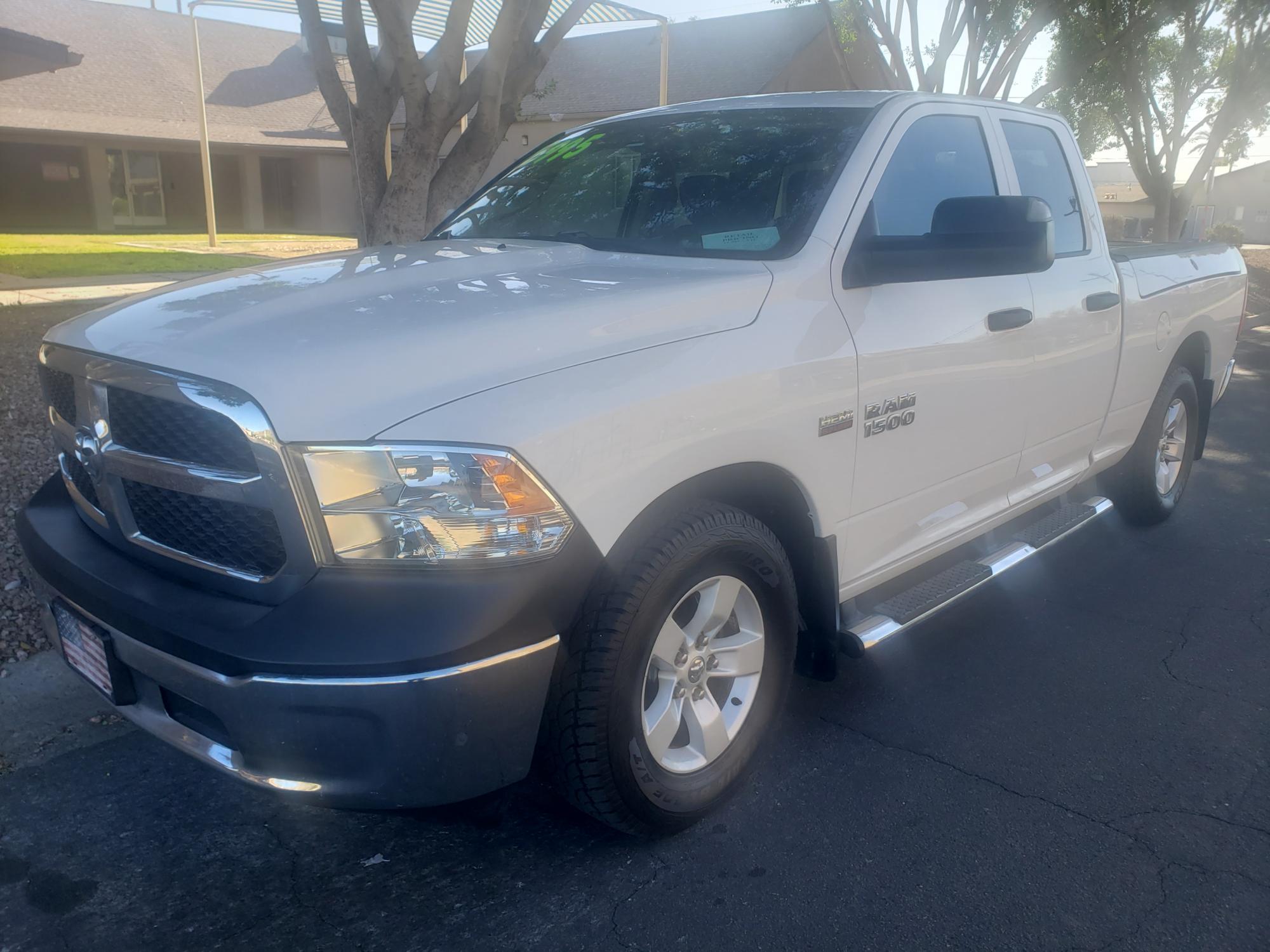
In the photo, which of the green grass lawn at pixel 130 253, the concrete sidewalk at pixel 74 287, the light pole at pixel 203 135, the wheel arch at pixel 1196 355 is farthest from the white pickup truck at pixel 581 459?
the light pole at pixel 203 135

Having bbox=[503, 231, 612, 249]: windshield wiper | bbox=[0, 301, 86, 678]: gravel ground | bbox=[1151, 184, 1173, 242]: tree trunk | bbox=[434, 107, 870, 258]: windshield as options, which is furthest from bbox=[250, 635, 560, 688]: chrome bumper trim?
bbox=[1151, 184, 1173, 242]: tree trunk

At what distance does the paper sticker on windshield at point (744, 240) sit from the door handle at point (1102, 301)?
1693 mm

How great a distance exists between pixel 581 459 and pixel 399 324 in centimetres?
55

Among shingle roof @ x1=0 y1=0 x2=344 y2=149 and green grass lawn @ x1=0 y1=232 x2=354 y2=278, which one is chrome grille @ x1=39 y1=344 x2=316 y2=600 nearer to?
green grass lawn @ x1=0 y1=232 x2=354 y2=278

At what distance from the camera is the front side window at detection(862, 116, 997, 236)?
11.2ft

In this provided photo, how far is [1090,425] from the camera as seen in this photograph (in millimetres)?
4531

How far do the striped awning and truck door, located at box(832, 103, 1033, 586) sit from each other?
1013cm

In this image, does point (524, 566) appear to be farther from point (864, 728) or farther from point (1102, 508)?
point (1102, 508)

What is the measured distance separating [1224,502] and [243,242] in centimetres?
2066

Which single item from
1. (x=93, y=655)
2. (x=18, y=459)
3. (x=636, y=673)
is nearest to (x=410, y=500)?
(x=636, y=673)

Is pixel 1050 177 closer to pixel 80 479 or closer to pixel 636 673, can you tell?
pixel 636 673

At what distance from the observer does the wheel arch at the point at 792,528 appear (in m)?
2.59

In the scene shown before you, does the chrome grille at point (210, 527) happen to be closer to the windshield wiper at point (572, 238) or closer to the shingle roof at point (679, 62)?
the windshield wiper at point (572, 238)

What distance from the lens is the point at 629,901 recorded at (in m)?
2.66
